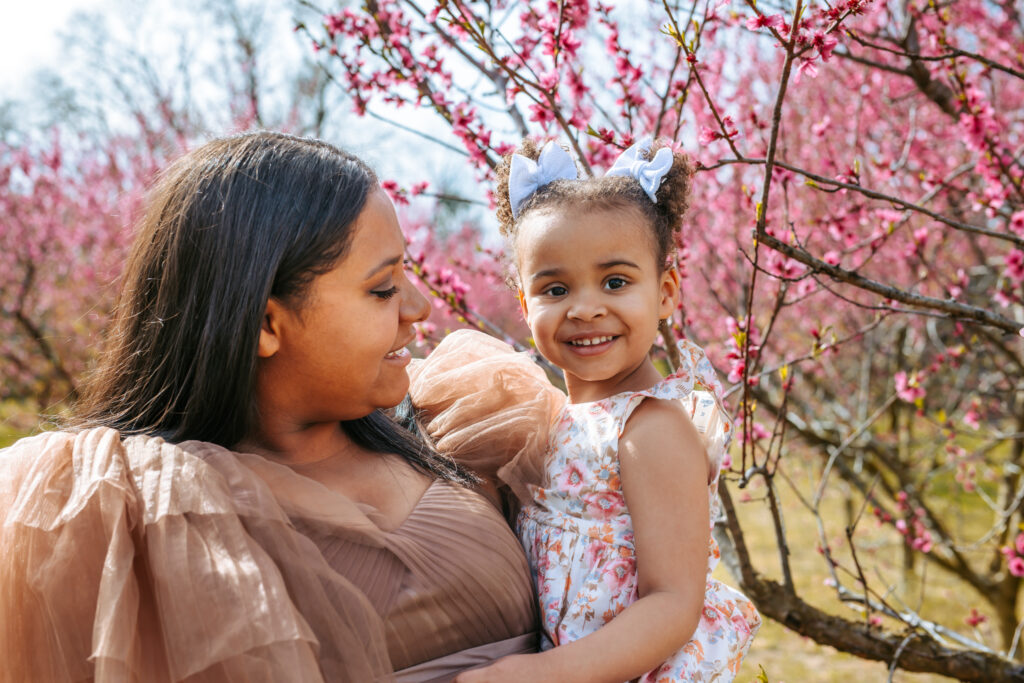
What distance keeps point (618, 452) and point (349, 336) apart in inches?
19.8

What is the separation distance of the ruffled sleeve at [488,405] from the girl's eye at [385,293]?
379 millimetres

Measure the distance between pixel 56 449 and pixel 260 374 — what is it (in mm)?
329

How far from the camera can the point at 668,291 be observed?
63.5 inches

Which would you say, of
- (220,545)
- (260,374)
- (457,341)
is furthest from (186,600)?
(457,341)

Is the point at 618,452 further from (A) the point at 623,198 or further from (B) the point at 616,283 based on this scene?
(A) the point at 623,198

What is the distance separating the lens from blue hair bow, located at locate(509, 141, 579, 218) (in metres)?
1.62

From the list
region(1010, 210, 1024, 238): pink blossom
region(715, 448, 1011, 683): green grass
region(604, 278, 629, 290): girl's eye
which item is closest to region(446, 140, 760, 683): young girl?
region(604, 278, 629, 290): girl's eye

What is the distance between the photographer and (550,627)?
1421 mm

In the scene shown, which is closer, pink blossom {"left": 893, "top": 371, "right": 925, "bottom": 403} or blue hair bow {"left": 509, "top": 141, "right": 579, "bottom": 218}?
blue hair bow {"left": 509, "top": 141, "right": 579, "bottom": 218}

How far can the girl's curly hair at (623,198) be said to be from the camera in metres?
1.51

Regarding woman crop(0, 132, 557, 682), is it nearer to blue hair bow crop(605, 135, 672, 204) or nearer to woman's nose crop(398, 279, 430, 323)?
woman's nose crop(398, 279, 430, 323)

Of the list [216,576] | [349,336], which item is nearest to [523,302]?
[349,336]

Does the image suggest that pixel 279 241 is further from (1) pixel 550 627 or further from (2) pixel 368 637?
(1) pixel 550 627

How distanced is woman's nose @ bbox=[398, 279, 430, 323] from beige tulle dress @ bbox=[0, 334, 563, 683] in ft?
1.08
